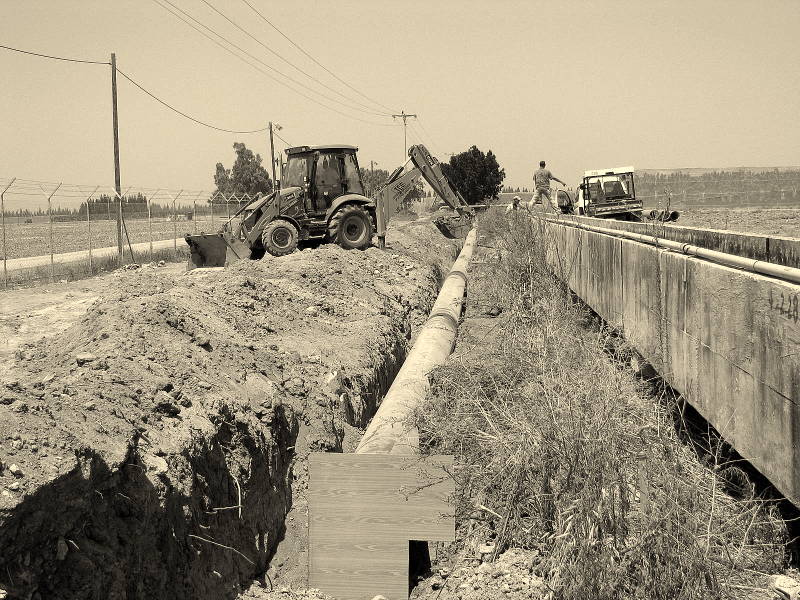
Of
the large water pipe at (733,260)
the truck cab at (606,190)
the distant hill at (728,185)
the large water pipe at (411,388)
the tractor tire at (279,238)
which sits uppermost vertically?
the distant hill at (728,185)

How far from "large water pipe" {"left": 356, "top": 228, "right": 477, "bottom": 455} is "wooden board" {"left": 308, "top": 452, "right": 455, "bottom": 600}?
602 mm

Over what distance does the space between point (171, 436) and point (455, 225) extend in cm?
2234

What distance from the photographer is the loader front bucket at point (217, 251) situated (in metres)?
18.8

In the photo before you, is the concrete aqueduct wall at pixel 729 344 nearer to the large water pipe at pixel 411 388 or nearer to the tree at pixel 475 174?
the large water pipe at pixel 411 388

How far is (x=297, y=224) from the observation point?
19297 millimetres

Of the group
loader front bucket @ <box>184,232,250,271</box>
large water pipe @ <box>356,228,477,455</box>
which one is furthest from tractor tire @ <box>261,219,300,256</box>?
large water pipe @ <box>356,228,477,455</box>

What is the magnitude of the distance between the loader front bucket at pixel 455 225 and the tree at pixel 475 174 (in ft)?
91.3

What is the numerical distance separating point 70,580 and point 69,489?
405 millimetres

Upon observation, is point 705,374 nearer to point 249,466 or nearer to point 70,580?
point 249,466

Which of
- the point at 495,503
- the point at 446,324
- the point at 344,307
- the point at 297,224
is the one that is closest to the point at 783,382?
the point at 495,503

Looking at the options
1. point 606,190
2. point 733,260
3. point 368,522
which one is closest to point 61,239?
point 606,190

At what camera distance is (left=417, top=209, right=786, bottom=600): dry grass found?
4.05 metres

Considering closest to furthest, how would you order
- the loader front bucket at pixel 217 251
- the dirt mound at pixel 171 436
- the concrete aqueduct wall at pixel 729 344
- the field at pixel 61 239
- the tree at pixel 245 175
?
the dirt mound at pixel 171 436 < the concrete aqueduct wall at pixel 729 344 < the loader front bucket at pixel 217 251 < the field at pixel 61 239 < the tree at pixel 245 175

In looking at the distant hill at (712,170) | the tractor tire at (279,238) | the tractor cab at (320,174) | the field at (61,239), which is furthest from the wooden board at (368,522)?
the distant hill at (712,170)
